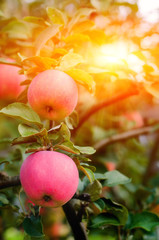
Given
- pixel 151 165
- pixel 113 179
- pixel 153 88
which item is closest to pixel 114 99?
pixel 153 88

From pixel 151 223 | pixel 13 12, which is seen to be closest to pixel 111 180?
pixel 151 223

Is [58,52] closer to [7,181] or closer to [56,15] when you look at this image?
[56,15]

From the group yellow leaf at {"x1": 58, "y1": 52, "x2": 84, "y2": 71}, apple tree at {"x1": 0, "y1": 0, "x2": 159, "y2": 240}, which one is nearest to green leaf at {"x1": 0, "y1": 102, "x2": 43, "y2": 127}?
apple tree at {"x1": 0, "y1": 0, "x2": 159, "y2": 240}

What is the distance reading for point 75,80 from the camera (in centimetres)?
64

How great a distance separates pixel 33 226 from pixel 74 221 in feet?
0.34

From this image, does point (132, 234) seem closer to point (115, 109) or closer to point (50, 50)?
point (50, 50)

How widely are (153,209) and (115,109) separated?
652 mm

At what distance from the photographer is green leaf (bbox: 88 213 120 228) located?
2.24 feet

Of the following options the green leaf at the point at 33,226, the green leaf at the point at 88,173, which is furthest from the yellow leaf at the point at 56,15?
the green leaf at the point at 33,226

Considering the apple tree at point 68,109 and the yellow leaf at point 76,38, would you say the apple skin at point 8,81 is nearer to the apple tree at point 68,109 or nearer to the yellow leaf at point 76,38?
the apple tree at point 68,109

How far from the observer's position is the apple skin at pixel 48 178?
0.51 meters

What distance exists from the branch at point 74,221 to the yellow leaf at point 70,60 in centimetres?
32

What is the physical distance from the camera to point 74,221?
2.15ft

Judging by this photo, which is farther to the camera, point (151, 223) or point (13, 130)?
→ point (13, 130)
